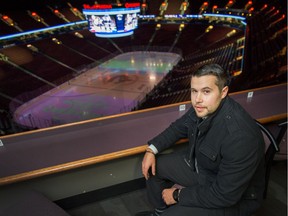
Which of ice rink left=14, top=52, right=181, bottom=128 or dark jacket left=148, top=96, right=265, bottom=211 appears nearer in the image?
dark jacket left=148, top=96, right=265, bottom=211

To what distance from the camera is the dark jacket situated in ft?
3.63

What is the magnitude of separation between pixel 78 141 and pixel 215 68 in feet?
4.49

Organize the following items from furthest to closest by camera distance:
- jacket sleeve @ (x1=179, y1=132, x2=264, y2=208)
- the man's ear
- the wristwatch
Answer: the wristwatch → the man's ear → jacket sleeve @ (x1=179, y1=132, x2=264, y2=208)

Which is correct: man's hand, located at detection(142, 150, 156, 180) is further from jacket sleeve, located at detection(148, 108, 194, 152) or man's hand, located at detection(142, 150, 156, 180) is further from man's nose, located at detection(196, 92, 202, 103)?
man's nose, located at detection(196, 92, 202, 103)

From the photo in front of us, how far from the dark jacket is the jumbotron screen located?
1.08 meters

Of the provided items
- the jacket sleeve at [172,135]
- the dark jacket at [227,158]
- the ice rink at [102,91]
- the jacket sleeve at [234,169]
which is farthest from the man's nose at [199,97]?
the ice rink at [102,91]

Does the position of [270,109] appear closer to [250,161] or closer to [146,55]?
[146,55]

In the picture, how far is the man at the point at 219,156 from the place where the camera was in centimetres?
111

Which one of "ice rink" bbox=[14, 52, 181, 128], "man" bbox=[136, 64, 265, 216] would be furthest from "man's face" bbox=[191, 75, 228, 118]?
"ice rink" bbox=[14, 52, 181, 128]

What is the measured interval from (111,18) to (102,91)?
635 mm

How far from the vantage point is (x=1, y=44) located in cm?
171

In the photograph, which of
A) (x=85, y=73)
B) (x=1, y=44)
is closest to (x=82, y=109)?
(x=85, y=73)

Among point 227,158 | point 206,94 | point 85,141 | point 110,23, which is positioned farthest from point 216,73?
point 85,141

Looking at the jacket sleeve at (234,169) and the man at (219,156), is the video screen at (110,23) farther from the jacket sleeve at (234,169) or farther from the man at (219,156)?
the jacket sleeve at (234,169)
